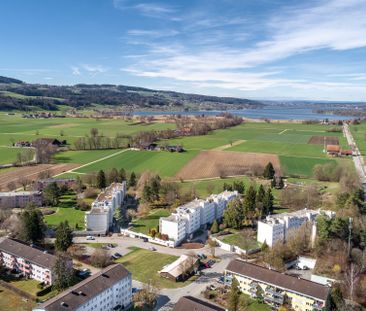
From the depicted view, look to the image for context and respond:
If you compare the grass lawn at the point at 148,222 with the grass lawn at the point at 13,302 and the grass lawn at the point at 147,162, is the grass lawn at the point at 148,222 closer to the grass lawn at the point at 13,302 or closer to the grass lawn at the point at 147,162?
the grass lawn at the point at 13,302

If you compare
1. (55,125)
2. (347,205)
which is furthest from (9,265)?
(55,125)

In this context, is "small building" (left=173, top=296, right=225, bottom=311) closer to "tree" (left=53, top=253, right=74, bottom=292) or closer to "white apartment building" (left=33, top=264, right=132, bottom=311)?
"white apartment building" (left=33, top=264, right=132, bottom=311)

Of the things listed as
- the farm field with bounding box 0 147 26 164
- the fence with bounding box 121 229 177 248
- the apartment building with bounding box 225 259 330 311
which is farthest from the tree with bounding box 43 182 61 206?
the farm field with bounding box 0 147 26 164

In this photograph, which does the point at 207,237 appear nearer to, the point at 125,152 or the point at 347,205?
the point at 347,205

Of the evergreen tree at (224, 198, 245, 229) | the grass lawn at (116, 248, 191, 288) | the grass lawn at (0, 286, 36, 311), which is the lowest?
the grass lawn at (0, 286, 36, 311)

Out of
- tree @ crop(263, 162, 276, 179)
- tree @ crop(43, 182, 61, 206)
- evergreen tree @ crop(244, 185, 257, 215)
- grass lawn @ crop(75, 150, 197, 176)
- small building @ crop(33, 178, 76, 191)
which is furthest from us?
grass lawn @ crop(75, 150, 197, 176)
